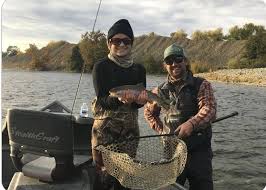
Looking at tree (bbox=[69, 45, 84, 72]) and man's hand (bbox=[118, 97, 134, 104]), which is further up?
tree (bbox=[69, 45, 84, 72])

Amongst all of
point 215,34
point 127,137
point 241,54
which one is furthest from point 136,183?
point 241,54

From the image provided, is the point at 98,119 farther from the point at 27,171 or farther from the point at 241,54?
the point at 241,54

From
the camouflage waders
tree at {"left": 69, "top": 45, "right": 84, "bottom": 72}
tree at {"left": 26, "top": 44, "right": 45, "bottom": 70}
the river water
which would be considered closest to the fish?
the camouflage waders

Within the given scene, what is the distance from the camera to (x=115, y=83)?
329cm

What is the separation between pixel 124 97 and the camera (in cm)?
315

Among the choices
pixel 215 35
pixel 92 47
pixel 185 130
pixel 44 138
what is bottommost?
pixel 44 138

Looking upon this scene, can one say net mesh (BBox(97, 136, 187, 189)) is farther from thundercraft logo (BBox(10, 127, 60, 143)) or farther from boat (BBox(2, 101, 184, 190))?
thundercraft logo (BBox(10, 127, 60, 143))

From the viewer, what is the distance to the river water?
732 cm

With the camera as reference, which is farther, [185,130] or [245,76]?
[245,76]

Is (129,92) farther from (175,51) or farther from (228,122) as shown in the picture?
(228,122)

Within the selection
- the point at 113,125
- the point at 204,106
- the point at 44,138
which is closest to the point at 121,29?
the point at 113,125

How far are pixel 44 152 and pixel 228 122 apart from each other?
10418 mm

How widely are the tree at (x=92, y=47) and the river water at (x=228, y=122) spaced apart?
0.15m

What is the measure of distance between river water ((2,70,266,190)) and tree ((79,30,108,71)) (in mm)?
152
